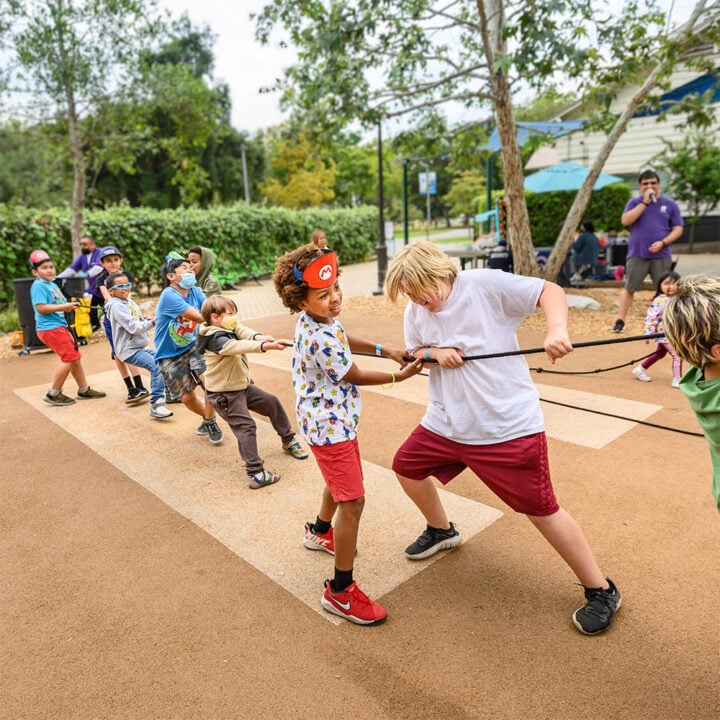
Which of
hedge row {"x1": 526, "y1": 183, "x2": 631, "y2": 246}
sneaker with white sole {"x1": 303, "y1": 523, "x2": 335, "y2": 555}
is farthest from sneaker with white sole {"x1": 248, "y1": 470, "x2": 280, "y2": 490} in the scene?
hedge row {"x1": 526, "y1": 183, "x2": 631, "y2": 246}

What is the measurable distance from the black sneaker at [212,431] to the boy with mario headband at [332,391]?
8.71ft

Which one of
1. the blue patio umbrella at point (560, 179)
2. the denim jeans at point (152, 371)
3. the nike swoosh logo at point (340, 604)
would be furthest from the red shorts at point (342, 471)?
the blue patio umbrella at point (560, 179)

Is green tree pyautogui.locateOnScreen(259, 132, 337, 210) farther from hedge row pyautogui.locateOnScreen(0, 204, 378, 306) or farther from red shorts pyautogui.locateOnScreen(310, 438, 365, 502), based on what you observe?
red shorts pyautogui.locateOnScreen(310, 438, 365, 502)

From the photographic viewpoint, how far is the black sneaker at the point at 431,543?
10.8 ft

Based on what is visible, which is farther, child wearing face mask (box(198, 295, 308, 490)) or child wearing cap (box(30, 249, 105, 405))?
child wearing cap (box(30, 249, 105, 405))

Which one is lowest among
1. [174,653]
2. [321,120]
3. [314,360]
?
[174,653]

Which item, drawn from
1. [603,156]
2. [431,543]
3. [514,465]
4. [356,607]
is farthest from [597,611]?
[603,156]

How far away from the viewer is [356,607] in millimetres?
2771

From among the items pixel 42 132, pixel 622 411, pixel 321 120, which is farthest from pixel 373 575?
pixel 42 132

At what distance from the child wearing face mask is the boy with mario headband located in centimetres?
134

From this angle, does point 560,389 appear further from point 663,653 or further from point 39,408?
point 39,408

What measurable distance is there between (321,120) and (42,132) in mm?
6898

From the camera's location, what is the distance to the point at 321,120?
32.7 feet

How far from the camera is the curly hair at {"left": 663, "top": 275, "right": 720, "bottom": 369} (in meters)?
1.87
